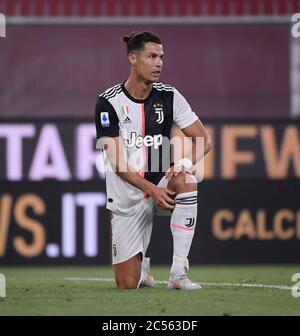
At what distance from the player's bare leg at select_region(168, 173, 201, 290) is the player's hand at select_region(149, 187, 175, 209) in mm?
74

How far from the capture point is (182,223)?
23.9 feet

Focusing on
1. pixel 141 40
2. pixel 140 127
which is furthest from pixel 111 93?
pixel 141 40

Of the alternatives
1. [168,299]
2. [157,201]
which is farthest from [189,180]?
[168,299]

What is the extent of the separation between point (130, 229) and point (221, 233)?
381cm

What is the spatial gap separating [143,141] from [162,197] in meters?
0.64

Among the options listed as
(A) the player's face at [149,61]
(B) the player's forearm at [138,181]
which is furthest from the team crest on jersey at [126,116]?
(B) the player's forearm at [138,181]

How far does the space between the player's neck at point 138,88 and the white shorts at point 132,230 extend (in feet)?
2.01

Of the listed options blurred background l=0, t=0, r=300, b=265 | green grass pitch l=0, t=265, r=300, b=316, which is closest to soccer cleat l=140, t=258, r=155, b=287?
green grass pitch l=0, t=265, r=300, b=316

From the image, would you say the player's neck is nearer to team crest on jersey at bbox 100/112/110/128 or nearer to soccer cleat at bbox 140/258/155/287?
team crest on jersey at bbox 100/112/110/128

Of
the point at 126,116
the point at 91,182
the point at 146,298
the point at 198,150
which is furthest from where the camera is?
the point at 91,182

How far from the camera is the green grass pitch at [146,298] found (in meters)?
6.18

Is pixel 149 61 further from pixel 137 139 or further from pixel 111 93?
pixel 137 139

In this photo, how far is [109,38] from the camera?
40.5ft
